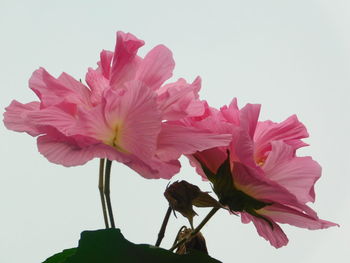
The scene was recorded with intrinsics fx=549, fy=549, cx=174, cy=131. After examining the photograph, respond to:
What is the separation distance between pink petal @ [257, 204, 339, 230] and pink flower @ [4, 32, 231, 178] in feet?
0.23

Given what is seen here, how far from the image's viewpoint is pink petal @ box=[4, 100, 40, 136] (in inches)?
12.1

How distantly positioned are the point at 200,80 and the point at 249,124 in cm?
5

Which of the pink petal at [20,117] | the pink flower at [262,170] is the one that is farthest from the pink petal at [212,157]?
the pink petal at [20,117]

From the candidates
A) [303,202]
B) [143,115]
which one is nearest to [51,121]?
[143,115]

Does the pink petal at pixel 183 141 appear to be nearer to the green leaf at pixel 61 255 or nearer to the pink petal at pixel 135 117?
the pink petal at pixel 135 117

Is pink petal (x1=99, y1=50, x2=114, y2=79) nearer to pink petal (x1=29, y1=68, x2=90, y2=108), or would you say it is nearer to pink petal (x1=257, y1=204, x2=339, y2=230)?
pink petal (x1=29, y1=68, x2=90, y2=108)

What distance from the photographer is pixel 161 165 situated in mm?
305

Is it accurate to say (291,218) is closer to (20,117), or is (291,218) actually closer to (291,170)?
(291,170)

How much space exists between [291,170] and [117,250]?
0.39ft

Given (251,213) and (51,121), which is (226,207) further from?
(51,121)

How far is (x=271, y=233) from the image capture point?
36 cm

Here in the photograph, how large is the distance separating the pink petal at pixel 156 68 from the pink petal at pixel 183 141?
0.04m

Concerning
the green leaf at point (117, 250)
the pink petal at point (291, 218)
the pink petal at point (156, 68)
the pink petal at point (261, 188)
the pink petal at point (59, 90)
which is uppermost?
the pink petal at point (156, 68)

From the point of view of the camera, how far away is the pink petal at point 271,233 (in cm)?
36
